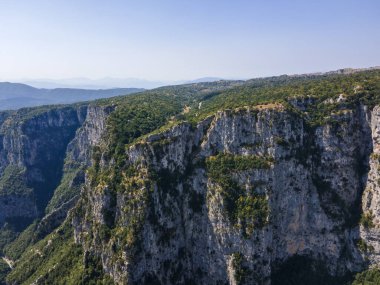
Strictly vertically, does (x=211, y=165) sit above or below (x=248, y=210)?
above

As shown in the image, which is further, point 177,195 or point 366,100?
point 177,195

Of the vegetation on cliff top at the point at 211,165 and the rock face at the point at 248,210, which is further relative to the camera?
the vegetation on cliff top at the point at 211,165

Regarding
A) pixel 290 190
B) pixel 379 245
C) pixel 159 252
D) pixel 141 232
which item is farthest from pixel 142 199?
pixel 379 245

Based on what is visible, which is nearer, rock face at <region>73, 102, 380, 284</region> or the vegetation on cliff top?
rock face at <region>73, 102, 380, 284</region>

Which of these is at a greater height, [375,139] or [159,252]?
[375,139]

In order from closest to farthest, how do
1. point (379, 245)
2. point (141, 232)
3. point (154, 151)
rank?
point (379, 245) < point (141, 232) < point (154, 151)

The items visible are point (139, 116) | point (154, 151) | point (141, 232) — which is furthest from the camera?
point (139, 116)

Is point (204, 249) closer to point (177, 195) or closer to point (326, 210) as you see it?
point (177, 195)

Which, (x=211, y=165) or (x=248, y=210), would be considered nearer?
(x=248, y=210)
